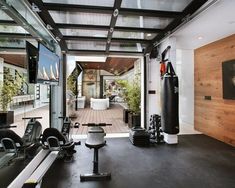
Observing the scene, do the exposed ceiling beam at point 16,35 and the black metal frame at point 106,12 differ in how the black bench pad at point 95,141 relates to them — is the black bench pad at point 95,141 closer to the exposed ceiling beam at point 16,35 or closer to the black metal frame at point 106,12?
the black metal frame at point 106,12

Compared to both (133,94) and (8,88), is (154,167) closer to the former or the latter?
(8,88)

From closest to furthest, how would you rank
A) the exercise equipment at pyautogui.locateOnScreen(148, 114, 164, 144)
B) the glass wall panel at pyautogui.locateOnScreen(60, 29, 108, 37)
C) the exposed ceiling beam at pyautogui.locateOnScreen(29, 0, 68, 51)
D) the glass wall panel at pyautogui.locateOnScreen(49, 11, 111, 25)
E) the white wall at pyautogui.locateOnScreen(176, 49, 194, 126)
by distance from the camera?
the exposed ceiling beam at pyautogui.locateOnScreen(29, 0, 68, 51), the glass wall panel at pyautogui.locateOnScreen(49, 11, 111, 25), the glass wall panel at pyautogui.locateOnScreen(60, 29, 108, 37), the exercise equipment at pyautogui.locateOnScreen(148, 114, 164, 144), the white wall at pyautogui.locateOnScreen(176, 49, 194, 126)

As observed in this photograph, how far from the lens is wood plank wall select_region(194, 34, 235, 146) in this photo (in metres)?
4.54

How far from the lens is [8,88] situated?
3.31m

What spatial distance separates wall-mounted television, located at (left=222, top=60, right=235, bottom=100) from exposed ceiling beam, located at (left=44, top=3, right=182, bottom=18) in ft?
6.68

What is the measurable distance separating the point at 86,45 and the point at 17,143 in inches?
125

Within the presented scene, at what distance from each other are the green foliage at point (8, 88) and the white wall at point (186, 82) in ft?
16.5

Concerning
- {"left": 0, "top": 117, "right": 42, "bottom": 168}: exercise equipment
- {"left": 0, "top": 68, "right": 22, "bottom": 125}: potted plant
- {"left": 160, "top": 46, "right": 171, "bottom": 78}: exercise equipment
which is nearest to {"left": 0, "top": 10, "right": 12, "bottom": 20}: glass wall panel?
{"left": 0, "top": 68, "right": 22, "bottom": 125}: potted plant

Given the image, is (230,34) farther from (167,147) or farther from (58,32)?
(58,32)

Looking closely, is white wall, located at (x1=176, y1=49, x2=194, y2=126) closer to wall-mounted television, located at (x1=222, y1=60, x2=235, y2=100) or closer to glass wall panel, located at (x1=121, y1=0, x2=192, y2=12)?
wall-mounted television, located at (x1=222, y1=60, x2=235, y2=100)

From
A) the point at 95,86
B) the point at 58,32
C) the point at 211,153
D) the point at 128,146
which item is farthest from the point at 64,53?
the point at 95,86

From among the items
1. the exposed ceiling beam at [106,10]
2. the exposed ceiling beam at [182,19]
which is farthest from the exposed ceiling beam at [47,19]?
the exposed ceiling beam at [182,19]

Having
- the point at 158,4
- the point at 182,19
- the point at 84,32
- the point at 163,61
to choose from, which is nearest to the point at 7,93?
the point at 84,32

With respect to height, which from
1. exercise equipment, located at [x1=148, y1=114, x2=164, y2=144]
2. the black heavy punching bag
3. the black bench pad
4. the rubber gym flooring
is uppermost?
the black heavy punching bag
